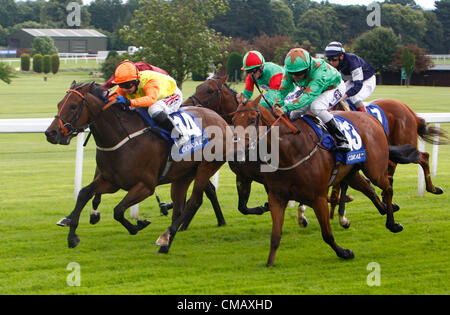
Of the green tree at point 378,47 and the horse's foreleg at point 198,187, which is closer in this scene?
the horse's foreleg at point 198,187

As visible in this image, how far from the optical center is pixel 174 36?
48.3 feet

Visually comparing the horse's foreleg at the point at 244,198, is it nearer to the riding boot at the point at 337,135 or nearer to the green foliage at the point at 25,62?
the riding boot at the point at 337,135

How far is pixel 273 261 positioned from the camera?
4.93m

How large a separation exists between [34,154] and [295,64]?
9.00 metres

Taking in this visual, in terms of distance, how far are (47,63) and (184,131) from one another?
38.2 metres

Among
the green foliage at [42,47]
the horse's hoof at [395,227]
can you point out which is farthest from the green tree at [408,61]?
the horse's hoof at [395,227]

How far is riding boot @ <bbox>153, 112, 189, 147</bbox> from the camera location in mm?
5479

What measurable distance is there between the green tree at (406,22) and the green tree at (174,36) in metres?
55.0

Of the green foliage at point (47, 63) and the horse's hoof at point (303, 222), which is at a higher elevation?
the green foliage at point (47, 63)

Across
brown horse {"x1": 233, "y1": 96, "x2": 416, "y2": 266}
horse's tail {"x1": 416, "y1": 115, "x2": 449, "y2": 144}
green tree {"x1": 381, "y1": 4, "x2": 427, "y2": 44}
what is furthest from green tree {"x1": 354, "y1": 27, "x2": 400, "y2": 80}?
brown horse {"x1": 233, "y1": 96, "x2": 416, "y2": 266}

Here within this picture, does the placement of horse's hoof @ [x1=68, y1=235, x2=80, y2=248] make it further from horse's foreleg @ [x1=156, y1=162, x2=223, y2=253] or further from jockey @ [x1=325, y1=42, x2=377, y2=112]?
jockey @ [x1=325, y1=42, x2=377, y2=112]

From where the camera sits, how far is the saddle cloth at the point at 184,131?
18.3 ft

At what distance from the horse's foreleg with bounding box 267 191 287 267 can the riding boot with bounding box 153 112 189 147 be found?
1.04 m
